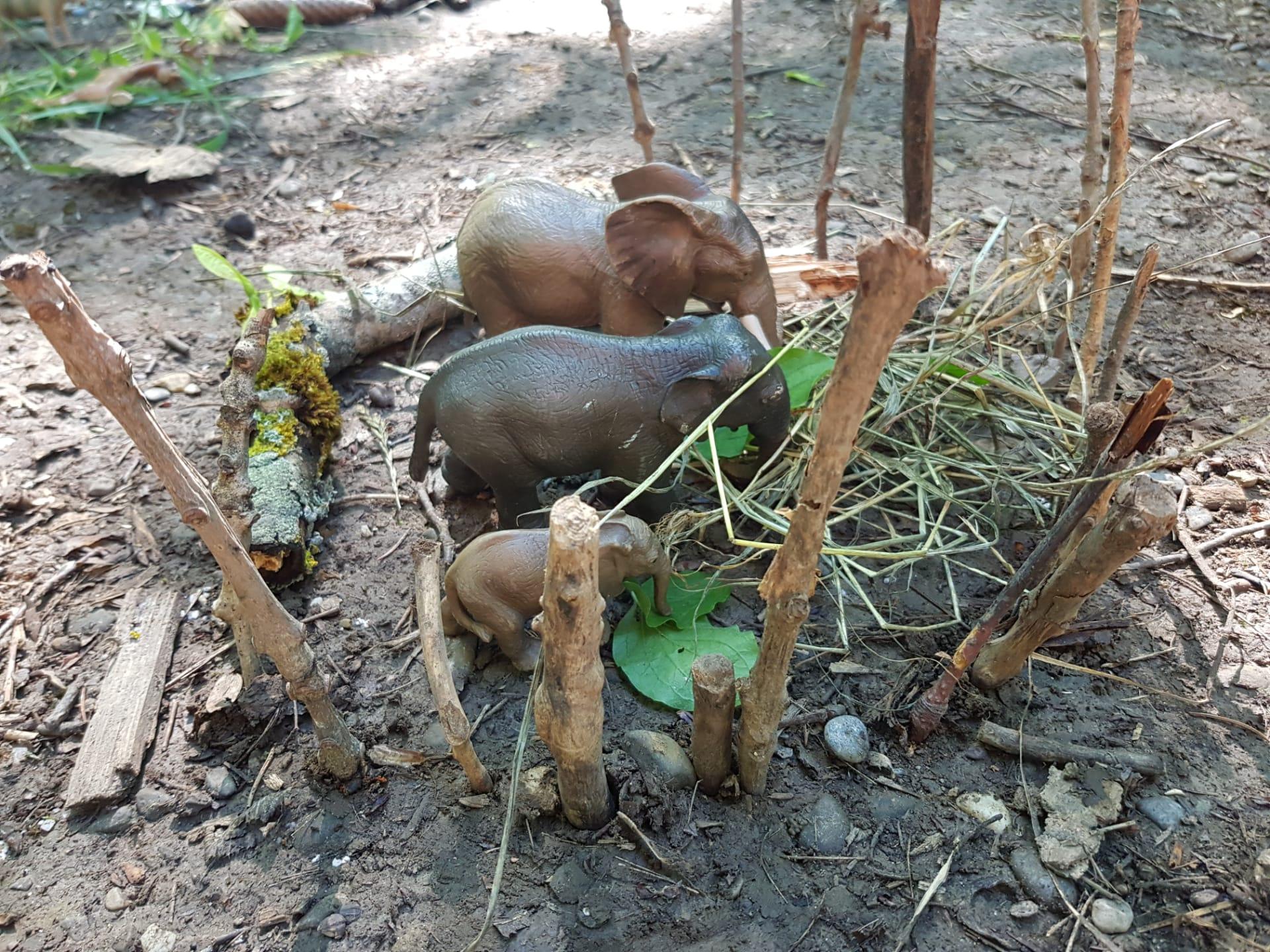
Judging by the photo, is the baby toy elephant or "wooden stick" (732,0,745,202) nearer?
the baby toy elephant

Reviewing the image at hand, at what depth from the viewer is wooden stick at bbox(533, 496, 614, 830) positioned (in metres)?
1.69

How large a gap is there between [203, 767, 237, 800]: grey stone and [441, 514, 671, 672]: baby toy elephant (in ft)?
2.38

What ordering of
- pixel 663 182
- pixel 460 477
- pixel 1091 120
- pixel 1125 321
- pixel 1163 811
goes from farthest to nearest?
pixel 663 182
pixel 460 477
pixel 1091 120
pixel 1125 321
pixel 1163 811

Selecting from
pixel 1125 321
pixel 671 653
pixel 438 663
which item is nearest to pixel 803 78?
pixel 1125 321

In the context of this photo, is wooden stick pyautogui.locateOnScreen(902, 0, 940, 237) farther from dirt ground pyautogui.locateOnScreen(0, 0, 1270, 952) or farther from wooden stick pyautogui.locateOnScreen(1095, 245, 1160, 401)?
wooden stick pyautogui.locateOnScreen(1095, 245, 1160, 401)

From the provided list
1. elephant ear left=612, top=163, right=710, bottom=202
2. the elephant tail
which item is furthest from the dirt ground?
elephant ear left=612, top=163, right=710, bottom=202

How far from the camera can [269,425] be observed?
10.3 feet

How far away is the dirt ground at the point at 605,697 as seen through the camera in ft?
7.01

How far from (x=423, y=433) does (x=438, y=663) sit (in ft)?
3.79

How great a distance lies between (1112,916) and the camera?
2.07 m

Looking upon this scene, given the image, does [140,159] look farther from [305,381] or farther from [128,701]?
[128,701]

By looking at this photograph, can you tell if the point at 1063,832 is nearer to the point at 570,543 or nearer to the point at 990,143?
the point at 570,543

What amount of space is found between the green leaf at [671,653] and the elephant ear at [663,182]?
1787 millimetres

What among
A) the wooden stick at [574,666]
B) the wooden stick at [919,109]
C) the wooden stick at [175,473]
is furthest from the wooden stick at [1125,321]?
the wooden stick at [175,473]
